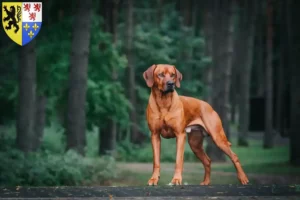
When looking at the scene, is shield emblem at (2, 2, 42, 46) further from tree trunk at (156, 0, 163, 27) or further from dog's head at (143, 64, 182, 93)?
tree trunk at (156, 0, 163, 27)

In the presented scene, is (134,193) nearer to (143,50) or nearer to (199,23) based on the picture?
(143,50)

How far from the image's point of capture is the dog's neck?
10308 mm

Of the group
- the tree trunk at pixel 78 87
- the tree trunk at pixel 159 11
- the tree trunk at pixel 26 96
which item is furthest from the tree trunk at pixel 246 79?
the tree trunk at pixel 26 96

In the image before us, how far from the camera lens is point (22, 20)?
15.0m

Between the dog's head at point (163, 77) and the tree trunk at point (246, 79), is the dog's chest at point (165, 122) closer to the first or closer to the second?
the dog's head at point (163, 77)

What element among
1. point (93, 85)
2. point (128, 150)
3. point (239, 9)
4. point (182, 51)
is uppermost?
point (239, 9)

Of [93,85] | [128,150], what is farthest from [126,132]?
[93,85]

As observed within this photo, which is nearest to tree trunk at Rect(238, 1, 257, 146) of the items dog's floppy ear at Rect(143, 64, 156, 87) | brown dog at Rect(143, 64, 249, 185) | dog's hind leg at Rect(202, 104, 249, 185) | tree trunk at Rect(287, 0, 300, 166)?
tree trunk at Rect(287, 0, 300, 166)

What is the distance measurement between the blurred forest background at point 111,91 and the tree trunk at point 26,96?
25 mm

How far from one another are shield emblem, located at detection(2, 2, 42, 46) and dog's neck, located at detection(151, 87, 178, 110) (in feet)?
17.0

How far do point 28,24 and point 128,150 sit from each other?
44.3 ft

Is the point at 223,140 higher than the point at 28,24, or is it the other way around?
the point at 28,24

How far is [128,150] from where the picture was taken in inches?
1108

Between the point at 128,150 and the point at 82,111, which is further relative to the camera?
the point at 128,150
